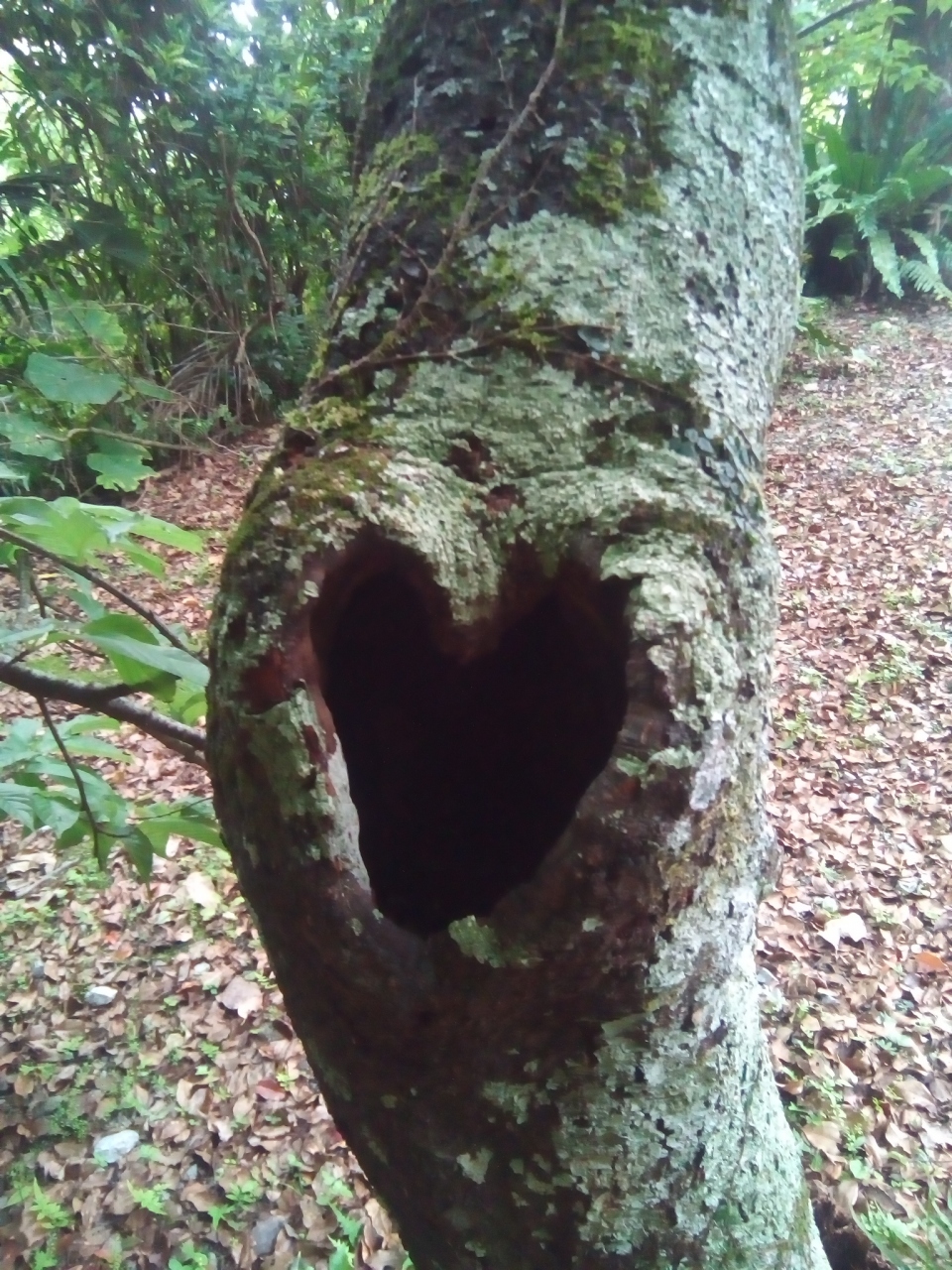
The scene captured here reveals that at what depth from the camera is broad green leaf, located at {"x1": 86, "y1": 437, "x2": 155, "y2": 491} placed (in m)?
1.56

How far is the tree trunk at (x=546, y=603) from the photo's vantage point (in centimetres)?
94

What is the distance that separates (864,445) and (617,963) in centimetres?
657

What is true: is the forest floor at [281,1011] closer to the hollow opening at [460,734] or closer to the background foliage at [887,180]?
the hollow opening at [460,734]

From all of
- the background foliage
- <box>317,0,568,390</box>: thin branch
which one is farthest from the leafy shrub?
the background foliage

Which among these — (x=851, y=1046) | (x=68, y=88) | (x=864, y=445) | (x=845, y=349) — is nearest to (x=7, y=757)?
(x=851, y=1046)

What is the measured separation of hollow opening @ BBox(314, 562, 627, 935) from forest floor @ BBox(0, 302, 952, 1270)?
1.49 metres

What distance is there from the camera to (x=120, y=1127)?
2693 mm

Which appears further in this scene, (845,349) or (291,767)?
(845,349)

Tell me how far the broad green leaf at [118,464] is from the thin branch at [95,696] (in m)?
0.38

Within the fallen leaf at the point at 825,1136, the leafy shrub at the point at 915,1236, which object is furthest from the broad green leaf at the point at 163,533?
the fallen leaf at the point at 825,1136

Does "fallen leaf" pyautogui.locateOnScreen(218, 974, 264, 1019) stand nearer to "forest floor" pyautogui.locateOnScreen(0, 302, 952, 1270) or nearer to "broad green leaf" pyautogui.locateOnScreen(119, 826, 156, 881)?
"forest floor" pyautogui.locateOnScreen(0, 302, 952, 1270)

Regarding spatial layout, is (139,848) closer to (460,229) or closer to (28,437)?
(28,437)

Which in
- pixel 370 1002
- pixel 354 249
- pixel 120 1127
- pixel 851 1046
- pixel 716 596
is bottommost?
pixel 120 1127

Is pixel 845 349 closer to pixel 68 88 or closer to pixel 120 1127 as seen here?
pixel 68 88
